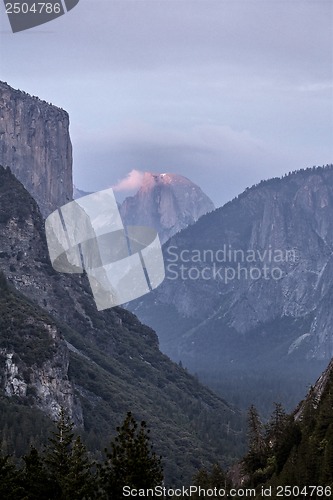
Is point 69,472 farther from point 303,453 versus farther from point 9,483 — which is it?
point 303,453

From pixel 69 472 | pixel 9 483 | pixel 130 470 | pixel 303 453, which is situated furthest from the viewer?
pixel 303 453

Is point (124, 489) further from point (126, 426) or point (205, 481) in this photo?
point (205, 481)

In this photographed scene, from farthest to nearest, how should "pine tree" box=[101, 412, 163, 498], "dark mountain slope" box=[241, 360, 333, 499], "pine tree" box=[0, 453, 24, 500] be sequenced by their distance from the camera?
1. "dark mountain slope" box=[241, 360, 333, 499]
2. "pine tree" box=[101, 412, 163, 498]
3. "pine tree" box=[0, 453, 24, 500]

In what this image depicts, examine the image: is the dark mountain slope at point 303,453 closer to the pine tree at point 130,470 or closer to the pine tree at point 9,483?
the pine tree at point 130,470

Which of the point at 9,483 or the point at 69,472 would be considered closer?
the point at 9,483

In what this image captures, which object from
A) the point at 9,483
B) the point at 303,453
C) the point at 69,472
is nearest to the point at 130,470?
the point at 69,472

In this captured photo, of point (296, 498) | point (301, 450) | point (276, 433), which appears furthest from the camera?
point (276, 433)

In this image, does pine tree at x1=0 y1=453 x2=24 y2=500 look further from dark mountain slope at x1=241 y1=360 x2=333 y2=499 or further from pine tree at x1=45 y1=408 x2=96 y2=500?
dark mountain slope at x1=241 y1=360 x2=333 y2=499

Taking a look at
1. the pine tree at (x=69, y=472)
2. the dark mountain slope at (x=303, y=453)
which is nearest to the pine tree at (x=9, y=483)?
the pine tree at (x=69, y=472)

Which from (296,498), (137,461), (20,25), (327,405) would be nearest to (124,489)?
(137,461)

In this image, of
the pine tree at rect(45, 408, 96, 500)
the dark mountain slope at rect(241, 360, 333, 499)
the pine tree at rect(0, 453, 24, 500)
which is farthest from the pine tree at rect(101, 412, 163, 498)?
the dark mountain slope at rect(241, 360, 333, 499)

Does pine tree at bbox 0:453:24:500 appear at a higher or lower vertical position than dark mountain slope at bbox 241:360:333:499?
higher
